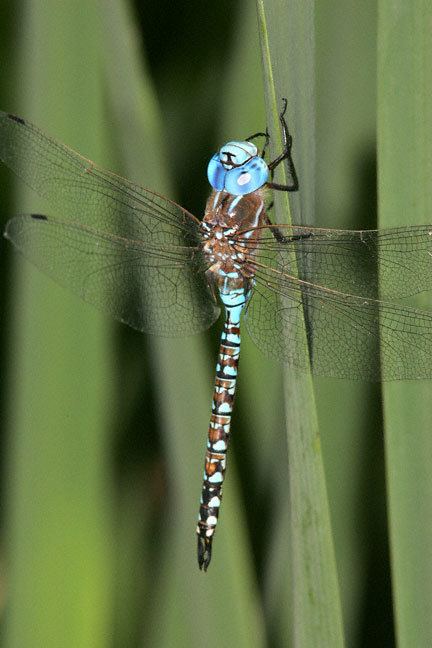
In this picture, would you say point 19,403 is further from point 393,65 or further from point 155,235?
point 393,65

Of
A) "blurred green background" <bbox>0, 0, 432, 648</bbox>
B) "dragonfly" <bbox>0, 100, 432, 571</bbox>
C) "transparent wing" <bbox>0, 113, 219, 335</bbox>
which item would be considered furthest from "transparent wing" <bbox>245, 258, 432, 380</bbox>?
"transparent wing" <bbox>0, 113, 219, 335</bbox>

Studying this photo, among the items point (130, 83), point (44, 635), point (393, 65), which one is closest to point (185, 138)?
point (130, 83)


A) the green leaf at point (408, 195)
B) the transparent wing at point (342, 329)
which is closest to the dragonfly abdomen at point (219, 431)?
the transparent wing at point (342, 329)

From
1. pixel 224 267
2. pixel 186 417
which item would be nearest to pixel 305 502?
pixel 186 417

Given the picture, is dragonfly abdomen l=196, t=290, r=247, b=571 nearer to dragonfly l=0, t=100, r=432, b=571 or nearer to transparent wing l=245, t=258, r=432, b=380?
dragonfly l=0, t=100, r=432, b=571

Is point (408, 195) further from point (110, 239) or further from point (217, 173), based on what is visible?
point (110, 239)

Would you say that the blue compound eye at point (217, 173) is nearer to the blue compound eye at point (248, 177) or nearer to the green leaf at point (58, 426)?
the blue compound eye at point (248, 177)
